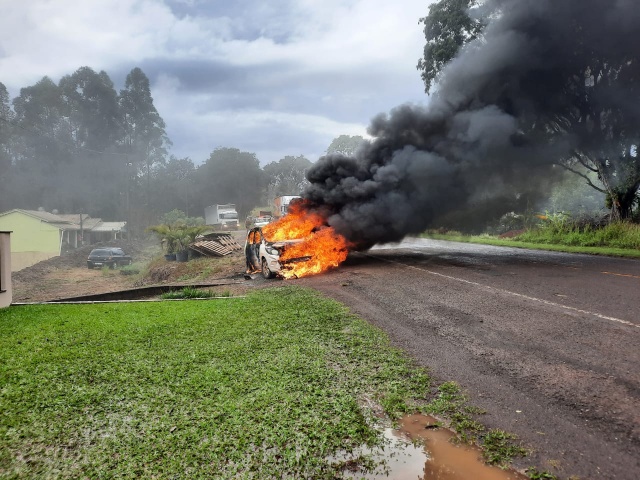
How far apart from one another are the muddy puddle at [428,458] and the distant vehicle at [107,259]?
3561 centimetres

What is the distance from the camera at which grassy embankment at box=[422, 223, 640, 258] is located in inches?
635

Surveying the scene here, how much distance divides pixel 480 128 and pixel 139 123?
73288 millimetres

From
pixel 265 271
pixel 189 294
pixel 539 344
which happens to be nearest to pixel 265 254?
pixel 265 271

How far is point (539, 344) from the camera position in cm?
580

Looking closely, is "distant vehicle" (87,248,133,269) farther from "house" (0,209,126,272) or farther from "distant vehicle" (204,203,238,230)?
"distant vehicle" (204,203,238,230)

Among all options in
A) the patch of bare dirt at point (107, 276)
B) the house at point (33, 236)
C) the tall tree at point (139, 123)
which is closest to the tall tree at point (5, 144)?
the tall tree at point (139, 123)

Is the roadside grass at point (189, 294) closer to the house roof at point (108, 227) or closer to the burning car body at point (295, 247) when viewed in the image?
the burning car body at point (295, 247)

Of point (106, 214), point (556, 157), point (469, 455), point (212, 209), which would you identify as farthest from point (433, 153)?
point (106, 214)

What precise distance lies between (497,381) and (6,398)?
5410mm

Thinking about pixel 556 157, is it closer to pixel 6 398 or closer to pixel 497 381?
pixel 497 381

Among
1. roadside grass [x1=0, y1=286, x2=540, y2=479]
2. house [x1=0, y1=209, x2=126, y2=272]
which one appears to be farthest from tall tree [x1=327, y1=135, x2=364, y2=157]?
roadside grass [x1=0, y1=286, x2=540, y2=479]

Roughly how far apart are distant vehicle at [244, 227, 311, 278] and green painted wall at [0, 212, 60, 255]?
122 ft

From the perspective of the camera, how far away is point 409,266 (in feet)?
47.0

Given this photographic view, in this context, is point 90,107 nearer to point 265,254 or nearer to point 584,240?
point 265,254
